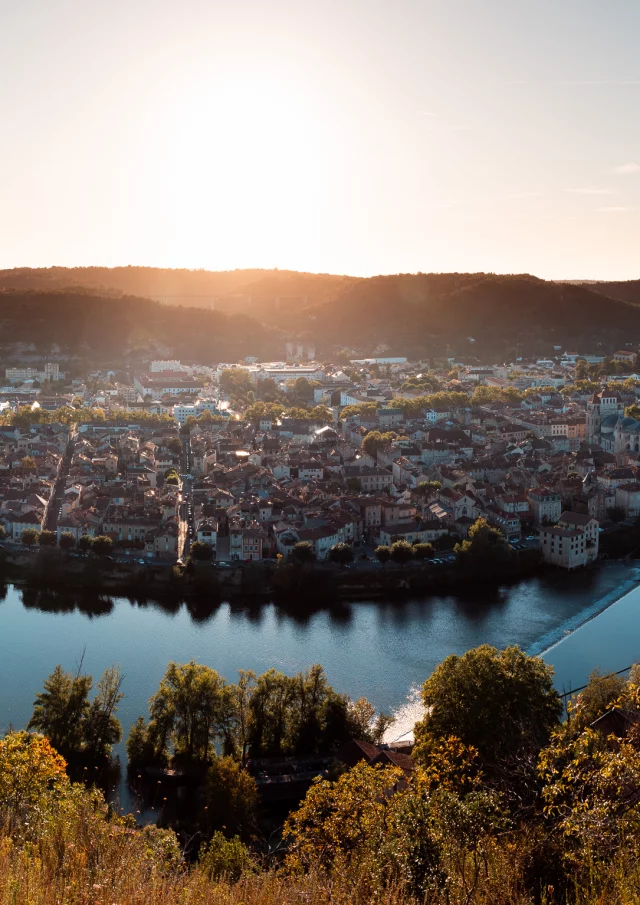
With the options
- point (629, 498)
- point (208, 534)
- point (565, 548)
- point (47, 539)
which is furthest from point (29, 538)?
point (629, 498)

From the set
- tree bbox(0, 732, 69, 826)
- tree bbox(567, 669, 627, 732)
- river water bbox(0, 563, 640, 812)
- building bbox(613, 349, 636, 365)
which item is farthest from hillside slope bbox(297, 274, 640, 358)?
tree bbox(0, 732, 69, 826)

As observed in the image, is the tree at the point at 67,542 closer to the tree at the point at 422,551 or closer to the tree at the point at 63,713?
the tree at the point at 422,551

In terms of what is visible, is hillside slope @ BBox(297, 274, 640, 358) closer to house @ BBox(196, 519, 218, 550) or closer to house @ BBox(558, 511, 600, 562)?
house @ BBox(558, 511, 600, 562)

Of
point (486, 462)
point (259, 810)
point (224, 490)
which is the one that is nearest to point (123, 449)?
point (224, 490)

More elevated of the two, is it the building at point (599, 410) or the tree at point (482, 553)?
the building at point (599, 410)

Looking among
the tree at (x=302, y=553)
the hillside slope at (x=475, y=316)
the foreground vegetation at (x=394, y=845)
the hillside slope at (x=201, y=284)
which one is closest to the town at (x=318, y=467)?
the tree at (x=302, y=553)

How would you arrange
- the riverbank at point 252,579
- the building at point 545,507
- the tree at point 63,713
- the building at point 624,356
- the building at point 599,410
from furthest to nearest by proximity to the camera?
the building at point 624,356 < the building at point 599,410 < the building at point 545,507 < the riverbank at point 252,579 < the tree at point 63,713
